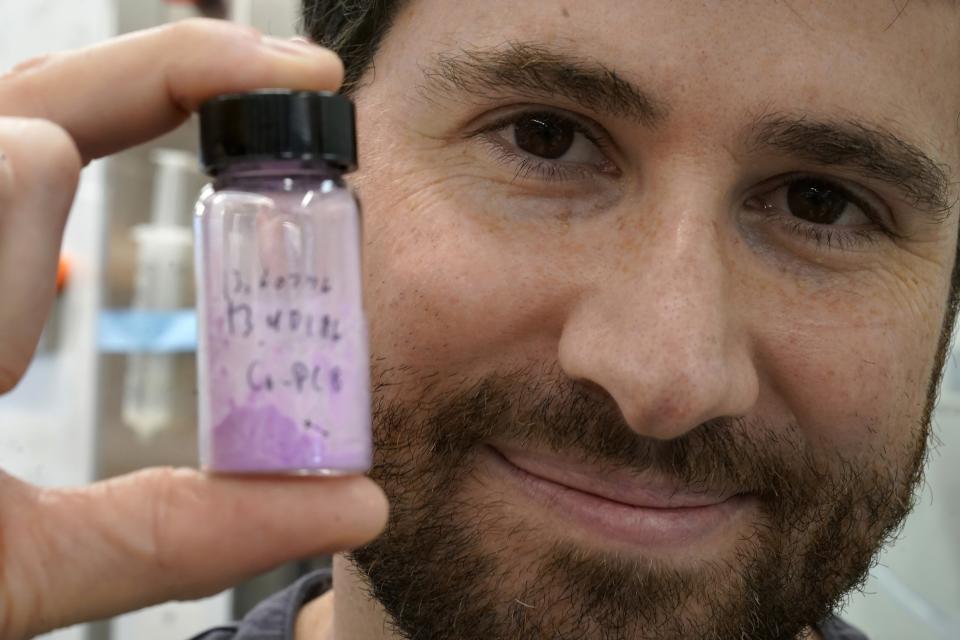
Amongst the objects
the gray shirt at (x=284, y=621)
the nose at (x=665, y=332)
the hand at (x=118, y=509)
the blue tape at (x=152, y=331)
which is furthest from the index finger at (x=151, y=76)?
the blue tape at (x=152, y=331)

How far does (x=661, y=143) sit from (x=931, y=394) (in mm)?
510

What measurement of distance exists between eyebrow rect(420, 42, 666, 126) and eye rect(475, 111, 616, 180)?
0.04 m

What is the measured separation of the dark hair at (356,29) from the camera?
97cm

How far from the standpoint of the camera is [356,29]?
3.26ft

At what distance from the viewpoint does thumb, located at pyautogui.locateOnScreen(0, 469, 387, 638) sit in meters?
0.52

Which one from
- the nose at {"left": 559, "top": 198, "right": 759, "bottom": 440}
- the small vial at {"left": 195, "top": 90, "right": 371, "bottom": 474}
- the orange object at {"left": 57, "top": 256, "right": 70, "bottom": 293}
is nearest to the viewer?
the small vial at {"left": 195, "top": 90, "right": 371, "bottom": 474}

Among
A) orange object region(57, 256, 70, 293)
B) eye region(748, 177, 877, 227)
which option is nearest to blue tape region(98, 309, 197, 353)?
orange object region(57, 256, 70, 293)

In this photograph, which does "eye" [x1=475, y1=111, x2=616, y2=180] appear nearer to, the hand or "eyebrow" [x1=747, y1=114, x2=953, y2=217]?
"eyebrow" [x1=747, y1=114, x2=953, y2=217]

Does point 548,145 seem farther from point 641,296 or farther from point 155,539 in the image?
point 155,539

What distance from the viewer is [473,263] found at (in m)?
0.86

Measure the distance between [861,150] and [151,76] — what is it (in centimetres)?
67

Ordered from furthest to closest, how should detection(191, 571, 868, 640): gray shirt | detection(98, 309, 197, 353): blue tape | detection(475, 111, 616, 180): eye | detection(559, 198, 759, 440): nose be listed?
detection(98, 309, 197, 353): blue tape → detection(191, 571, 868, 640): gray shirt → detection(475, 111, 616, 180): eye → detection(559, 198, 759, 440): nose

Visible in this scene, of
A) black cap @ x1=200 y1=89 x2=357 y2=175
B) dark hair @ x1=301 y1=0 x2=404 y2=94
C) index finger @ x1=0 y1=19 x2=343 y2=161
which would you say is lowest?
black cap @ x1=200 y1=89 x2=357 y2=175

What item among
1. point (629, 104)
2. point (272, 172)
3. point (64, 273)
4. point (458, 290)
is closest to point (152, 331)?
point (64, 273)
